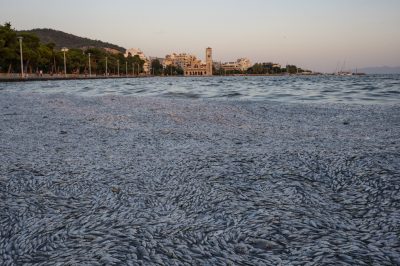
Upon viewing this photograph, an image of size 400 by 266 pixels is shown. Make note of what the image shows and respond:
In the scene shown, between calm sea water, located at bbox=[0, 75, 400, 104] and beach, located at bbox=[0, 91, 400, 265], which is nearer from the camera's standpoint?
beach, located at bbox=[0, 91, 400, 265]

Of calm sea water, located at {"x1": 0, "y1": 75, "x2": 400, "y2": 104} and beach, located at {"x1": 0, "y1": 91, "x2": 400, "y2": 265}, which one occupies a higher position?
calm sea water, located at {"x1": 0, "y1": 75, "x2": 400, "y2": 104}

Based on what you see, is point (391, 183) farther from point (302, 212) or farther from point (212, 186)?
point (212, 186)

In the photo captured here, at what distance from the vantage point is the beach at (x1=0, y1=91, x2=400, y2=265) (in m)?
2.41

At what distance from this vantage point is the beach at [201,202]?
241 cm

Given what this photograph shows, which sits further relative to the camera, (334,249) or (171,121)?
(171,121)

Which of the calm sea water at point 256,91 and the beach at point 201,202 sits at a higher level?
the calm sea water at point 256,91

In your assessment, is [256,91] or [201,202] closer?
[201,202]

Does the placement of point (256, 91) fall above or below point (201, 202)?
above

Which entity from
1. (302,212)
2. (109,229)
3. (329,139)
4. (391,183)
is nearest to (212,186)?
(302,212)

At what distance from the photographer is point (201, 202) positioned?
335 cm

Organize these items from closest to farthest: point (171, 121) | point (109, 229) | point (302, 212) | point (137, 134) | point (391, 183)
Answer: point (109, 229), point (302, 212), point (391, 183), point (137, 134), point (171, 121)

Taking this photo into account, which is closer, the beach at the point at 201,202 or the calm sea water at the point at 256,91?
the beach at the point at 201,202

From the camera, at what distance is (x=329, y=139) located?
21.5 ft

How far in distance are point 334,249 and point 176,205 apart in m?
1.52
